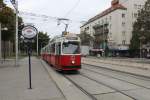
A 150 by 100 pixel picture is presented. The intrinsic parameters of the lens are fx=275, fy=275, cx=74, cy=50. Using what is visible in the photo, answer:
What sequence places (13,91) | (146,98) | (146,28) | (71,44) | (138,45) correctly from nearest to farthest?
(146,98), (13,91), (71,44), (146,28), (138,45)

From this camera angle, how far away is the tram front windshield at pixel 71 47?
71.3 feet

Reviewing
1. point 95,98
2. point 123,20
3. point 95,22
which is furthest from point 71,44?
point 95,22

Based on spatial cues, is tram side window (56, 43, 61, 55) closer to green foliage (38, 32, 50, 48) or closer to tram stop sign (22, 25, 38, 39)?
tram stop sign (22, 25, 38, 39)

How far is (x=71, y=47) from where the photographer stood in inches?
864

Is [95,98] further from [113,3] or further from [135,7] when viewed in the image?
[113,3]

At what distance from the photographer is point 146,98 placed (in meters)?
10.4

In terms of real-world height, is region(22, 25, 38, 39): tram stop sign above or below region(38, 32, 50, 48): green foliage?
below

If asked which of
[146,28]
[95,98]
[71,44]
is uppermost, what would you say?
[146,28]

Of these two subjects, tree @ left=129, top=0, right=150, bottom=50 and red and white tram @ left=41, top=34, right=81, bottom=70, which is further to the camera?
tree @ left=129, top=0, right=150, bottom=50

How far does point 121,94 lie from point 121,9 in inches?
3158

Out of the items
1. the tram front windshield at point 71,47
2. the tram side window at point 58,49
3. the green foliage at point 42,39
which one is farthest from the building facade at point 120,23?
the tram front windshield at point 71,47

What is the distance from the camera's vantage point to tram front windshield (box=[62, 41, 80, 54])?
2173 cm

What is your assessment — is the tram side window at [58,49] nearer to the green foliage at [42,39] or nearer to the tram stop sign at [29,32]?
the tram stop sign at [29,32]

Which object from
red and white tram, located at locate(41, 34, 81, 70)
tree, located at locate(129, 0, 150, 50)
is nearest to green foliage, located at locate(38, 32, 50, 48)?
tree, located at locate(129, 0, 150, 50)
